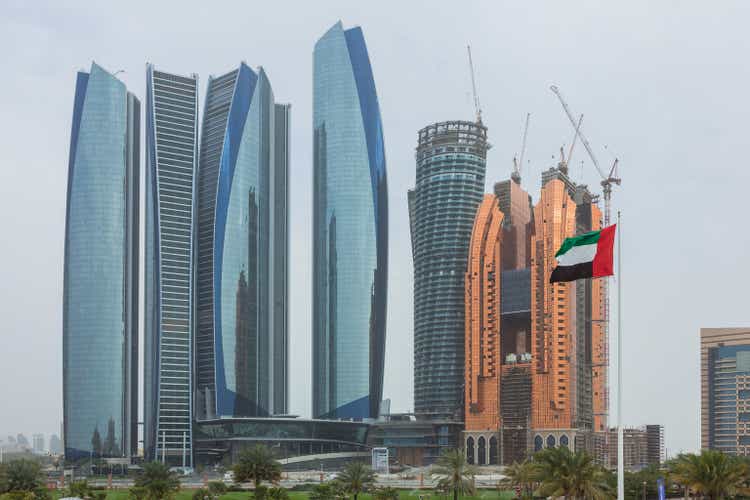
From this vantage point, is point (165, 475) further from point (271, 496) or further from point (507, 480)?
point (507, 480)

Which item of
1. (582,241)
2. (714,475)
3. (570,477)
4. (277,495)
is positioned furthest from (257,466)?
(582,241)

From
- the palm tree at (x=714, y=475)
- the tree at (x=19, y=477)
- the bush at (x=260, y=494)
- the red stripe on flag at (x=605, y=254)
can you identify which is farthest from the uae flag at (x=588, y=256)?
the tree at (x=19, y=477)

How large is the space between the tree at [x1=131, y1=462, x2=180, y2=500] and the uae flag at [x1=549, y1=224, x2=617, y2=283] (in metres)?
66.4

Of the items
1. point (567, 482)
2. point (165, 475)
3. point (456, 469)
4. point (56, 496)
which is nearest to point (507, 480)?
point (456, 469)

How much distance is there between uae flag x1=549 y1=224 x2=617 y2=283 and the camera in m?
51.6

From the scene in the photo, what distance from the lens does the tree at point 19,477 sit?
117 m

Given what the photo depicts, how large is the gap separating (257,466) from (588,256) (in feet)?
228

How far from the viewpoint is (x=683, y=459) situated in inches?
3691

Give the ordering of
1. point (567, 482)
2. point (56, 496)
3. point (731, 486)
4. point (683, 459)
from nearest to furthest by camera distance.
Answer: point (567, 482)
point (731, 486)
point (683, 459)
point (56, 496)

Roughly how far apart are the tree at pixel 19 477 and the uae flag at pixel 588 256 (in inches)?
3284

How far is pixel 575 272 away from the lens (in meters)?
53.8

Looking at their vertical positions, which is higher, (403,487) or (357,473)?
(357,473)

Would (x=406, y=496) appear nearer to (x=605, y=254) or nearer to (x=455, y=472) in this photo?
(x=455, y=472)

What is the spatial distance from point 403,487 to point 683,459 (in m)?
85.5
